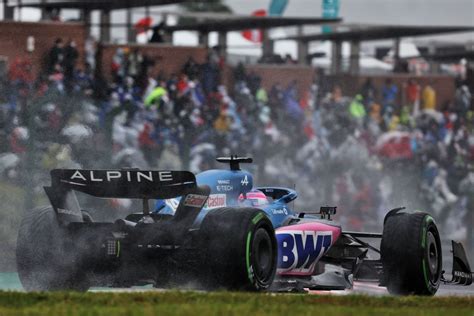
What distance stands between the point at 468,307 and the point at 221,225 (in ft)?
6.79

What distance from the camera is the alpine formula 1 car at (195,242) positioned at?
10398 mm

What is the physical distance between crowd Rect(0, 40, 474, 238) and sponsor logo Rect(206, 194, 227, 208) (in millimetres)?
6596

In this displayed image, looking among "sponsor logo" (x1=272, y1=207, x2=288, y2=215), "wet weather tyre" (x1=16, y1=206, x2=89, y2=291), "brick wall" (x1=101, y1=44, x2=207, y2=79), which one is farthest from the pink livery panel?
"brick wall" (x1=101, y1=44, x2=207, y2=79)

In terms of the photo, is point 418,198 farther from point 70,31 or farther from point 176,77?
point 70,31

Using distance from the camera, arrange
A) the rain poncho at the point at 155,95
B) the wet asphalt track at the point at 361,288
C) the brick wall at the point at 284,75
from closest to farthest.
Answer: the wet asphalt track at the point at 361,288, the rain poncho at the point at 155,95, the brick wall at the point at 284,75

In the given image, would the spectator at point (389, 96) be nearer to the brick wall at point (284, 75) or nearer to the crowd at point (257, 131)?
the crowd at point (257, 131)

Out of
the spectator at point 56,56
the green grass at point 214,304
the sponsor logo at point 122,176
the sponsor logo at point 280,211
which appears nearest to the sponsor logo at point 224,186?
the sponsor logo at point 280,211

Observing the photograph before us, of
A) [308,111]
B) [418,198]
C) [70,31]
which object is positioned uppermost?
[70,31]

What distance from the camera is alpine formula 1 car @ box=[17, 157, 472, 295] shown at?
34.1ft

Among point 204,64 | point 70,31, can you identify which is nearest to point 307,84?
point 204,64

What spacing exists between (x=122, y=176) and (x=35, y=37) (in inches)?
378

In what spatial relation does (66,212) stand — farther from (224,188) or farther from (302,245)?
(302,245)

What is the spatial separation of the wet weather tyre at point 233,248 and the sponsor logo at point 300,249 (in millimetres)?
960

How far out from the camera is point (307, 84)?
26078 mm
